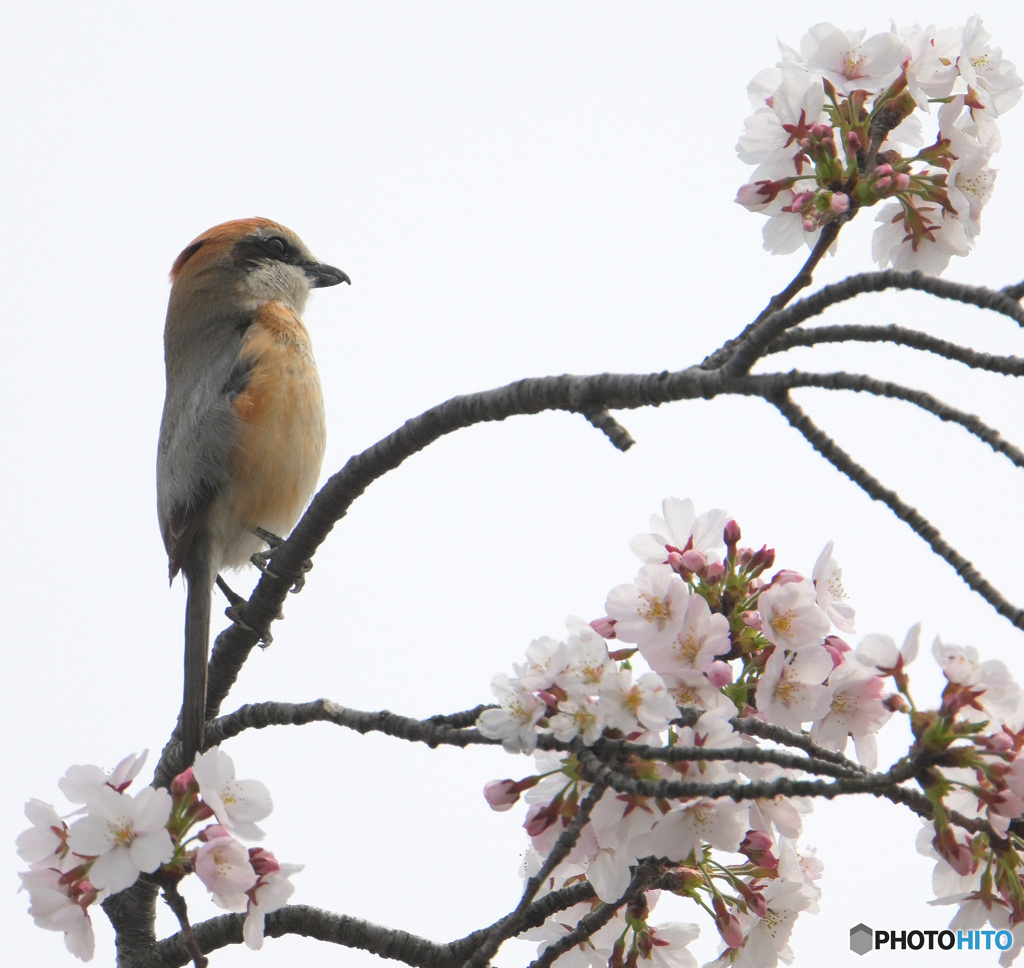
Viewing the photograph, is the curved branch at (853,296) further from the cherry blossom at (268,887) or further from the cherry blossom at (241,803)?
the cherry blossom at (268,887)

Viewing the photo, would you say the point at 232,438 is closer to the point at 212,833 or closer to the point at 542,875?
the point at 212,833

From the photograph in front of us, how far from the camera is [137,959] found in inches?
126

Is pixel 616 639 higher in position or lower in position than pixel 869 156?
lower

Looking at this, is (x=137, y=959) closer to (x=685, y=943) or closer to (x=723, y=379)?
(x=685, y=943)

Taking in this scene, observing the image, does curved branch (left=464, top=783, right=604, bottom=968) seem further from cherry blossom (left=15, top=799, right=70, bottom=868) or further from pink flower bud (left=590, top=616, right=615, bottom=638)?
cherry blossom (left=15, top=799, right=70, bottom=868)

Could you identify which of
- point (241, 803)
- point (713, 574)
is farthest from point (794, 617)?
point (241, 803)

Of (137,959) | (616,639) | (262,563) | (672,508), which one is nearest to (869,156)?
(672,508)

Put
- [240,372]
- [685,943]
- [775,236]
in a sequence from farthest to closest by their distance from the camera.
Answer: [240,372], [775,236], [685,943]

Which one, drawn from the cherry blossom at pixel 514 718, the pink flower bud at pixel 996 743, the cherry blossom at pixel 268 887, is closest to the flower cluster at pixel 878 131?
the pink flower bud at pixel 996 743

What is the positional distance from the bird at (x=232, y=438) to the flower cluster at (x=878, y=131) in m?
3.08

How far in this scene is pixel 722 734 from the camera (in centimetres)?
196

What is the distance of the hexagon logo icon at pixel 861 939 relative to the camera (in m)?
3.52

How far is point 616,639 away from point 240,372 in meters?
3.69

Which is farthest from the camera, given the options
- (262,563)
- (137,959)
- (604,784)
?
(262,563)
